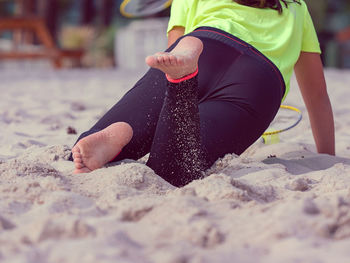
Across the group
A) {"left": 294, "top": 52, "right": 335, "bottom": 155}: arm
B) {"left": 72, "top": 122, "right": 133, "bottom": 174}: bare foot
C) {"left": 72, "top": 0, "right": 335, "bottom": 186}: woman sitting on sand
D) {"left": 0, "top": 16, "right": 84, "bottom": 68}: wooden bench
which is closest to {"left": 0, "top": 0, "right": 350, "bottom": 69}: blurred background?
{"left": 0, "top": 16, "right": 84, "bottom": 68}: wooden bench

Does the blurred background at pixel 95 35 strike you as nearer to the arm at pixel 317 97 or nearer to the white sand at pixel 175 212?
the arm at pixel 317 97

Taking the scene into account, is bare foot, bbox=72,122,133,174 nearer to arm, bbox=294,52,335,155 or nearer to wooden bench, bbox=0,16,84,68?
arm, bbox=294,52,335,155

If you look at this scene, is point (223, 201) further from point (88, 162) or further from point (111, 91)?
point (111, 91)

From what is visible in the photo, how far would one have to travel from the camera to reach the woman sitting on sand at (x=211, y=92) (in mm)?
1854

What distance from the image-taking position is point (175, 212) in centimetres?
143

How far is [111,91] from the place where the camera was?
5809 millimetres

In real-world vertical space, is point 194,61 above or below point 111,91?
above

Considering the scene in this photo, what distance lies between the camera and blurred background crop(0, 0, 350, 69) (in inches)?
393

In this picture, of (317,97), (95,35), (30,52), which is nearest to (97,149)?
(317,97)

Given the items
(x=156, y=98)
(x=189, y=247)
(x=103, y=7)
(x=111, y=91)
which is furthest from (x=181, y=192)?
(x=103, y=7)

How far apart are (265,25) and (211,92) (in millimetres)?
397

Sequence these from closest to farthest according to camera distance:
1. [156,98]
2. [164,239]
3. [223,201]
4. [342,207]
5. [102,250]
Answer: [102,250]
[164,239]
[342,207]
[223,201]
[156,98]

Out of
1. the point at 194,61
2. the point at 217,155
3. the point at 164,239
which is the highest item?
the point at 194,61

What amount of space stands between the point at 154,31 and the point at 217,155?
27.9ft
